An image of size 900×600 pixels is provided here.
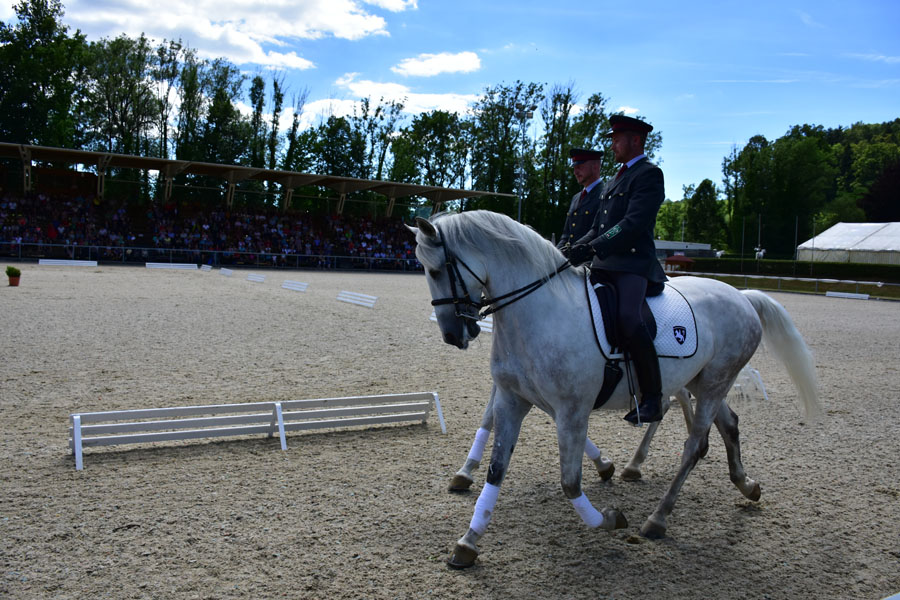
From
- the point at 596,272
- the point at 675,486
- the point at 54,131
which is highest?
the point at 54,131

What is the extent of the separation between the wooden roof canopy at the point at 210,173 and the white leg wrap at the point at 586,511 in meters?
37.0

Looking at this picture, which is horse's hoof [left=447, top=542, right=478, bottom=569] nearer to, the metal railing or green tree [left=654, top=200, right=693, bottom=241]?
the metal railing

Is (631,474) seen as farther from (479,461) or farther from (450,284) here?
(450,284)

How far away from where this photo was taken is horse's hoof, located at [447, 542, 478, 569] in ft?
12.6

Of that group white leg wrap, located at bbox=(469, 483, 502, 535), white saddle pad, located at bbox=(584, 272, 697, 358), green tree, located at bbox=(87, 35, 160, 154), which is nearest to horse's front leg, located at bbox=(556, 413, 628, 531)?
white leg wrap, located at bbox=(469, 483, 502, 535)

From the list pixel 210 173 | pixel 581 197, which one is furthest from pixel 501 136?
pixel 581 197

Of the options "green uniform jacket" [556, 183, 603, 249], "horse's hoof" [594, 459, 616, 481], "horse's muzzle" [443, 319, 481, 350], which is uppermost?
"green uniform jacket" [556, 183, 603, 249]

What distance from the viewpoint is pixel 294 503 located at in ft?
15.4

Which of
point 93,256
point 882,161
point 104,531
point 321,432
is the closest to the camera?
point 104,531

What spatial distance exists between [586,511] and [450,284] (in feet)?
5.76

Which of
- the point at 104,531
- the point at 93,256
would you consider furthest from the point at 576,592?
the point at 93,256

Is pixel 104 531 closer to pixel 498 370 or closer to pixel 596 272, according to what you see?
pixel 498 370

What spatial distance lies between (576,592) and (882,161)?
303 ft

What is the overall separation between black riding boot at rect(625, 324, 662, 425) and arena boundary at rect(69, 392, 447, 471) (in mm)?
2994
